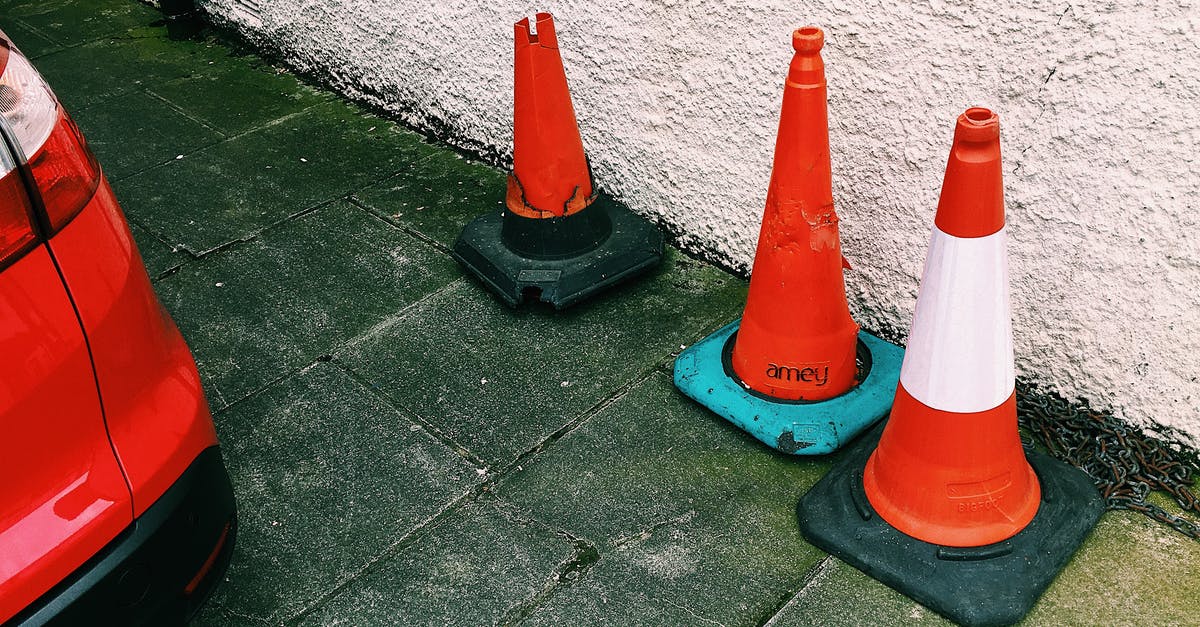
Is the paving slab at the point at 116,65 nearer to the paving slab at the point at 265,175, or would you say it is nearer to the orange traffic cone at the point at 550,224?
the paving slab at the point at 265,175

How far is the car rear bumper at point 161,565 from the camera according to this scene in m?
1.71

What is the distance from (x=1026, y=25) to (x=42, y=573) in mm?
2394

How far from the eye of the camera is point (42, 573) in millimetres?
1670

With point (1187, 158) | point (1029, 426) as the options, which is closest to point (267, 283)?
point (1029, 426)

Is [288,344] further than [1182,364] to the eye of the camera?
Yes

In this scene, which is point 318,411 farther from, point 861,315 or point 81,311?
point 861,315

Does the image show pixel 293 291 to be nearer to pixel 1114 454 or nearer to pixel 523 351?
pixel 523 351

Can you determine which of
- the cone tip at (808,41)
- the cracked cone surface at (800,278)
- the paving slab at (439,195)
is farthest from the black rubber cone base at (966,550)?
the paving slab at (439,195)

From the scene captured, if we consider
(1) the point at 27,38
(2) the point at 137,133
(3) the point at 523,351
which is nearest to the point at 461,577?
(3) the point at 523,351

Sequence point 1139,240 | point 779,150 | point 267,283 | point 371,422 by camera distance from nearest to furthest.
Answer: point 1139,240 < point 779,150 < point 371,422 < point 267,283

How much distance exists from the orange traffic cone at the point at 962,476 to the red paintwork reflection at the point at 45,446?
5.32ft

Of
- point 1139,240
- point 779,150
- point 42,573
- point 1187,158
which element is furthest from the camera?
point 779,150

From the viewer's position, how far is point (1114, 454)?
2.68 metres

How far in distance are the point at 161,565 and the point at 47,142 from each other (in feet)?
2.53
